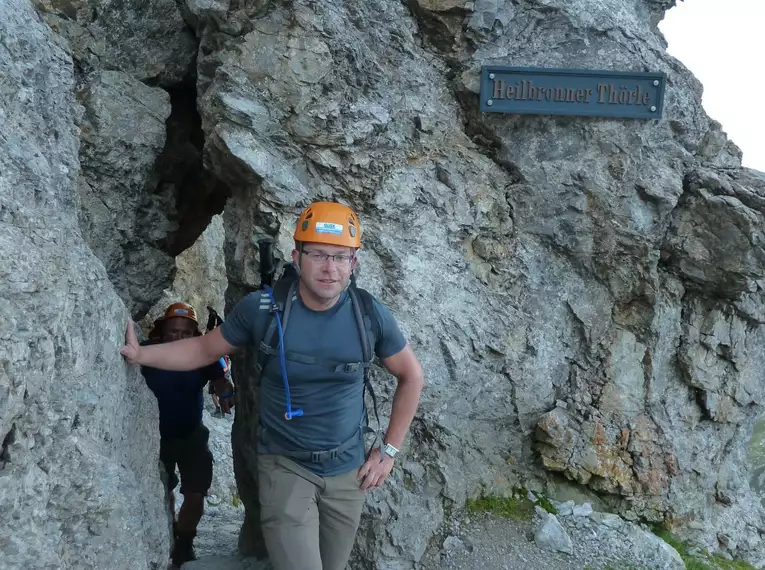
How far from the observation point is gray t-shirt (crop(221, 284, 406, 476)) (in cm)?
511

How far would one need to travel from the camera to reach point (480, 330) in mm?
7215

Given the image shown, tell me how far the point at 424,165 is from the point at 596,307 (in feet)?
7.91

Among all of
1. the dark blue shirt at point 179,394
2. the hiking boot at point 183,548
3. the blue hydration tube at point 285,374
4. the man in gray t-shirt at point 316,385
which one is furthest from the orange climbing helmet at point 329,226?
the hiking boot at point 183,548

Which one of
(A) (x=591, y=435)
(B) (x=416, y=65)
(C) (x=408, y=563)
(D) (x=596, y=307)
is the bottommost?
(C) (x=408, y=563)

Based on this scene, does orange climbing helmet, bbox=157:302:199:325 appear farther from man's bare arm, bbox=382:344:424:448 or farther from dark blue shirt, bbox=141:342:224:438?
man's bare arm, bbox=382:344:424:448

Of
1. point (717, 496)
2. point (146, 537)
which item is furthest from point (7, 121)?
point (717, 496)

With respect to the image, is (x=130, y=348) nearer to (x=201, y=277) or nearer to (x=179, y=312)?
(x=179, y=312)

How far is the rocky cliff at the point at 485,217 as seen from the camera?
6867 mm

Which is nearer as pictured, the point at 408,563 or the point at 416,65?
the point at 408,563

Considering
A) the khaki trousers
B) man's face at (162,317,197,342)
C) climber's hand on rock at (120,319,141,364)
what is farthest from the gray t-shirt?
man's face at (162,317,197,342)

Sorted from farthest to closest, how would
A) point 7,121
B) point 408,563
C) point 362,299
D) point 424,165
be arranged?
point 424,165, point 408,563, point 362,299, point 7,121

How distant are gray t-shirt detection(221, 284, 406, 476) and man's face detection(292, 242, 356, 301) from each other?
0.23 m

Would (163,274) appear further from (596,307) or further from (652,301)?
(652,301)

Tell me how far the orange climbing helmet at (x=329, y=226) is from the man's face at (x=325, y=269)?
0.05 meters
